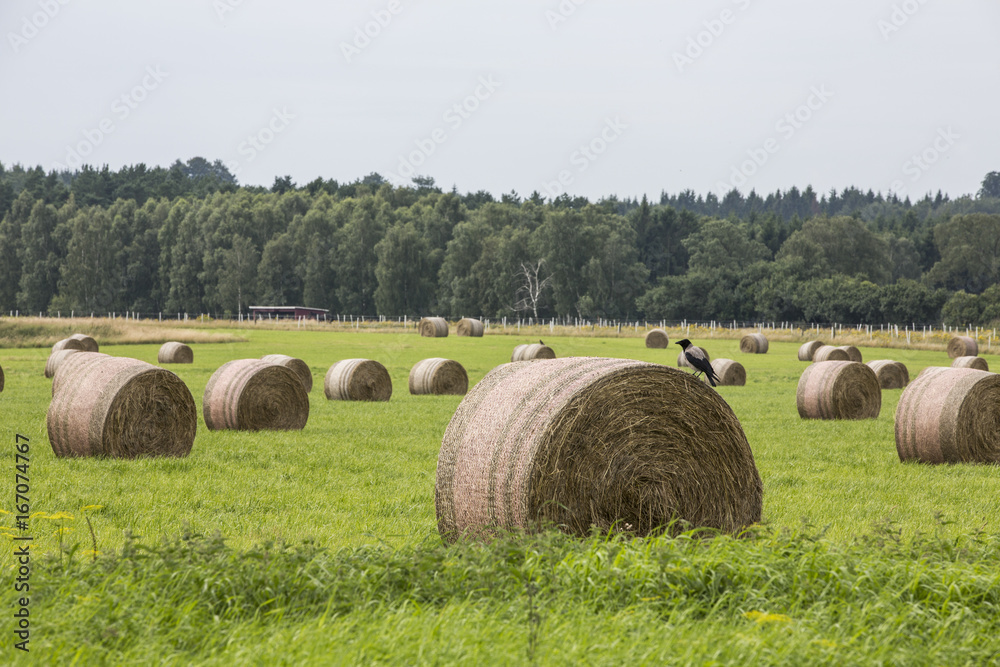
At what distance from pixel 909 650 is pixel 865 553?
5.11 ft

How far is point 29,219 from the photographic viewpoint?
379 feet

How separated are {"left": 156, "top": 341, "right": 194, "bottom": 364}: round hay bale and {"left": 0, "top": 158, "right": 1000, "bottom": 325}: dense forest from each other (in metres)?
64.4

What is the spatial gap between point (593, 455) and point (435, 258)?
103 m

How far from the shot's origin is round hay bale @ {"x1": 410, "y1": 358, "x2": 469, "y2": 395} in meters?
27.8

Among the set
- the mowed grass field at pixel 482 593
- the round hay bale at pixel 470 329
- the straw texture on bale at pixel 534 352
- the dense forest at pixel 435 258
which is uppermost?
the dense forest at pixel 435 258

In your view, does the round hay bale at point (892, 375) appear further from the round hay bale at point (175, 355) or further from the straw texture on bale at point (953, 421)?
the round hay bale at point (175, 355)

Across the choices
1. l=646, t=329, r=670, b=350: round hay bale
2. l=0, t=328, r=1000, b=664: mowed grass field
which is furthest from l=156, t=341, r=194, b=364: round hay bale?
l=0, t=328, r=1000, b=664: mowed grass field

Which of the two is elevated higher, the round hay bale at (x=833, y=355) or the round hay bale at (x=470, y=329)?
the round hay bale at (x=470, y=329)

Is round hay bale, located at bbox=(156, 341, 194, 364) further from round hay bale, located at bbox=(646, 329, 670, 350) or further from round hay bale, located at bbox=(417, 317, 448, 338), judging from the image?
round hay bale, located at bbox=(646, 329, 670, 350)

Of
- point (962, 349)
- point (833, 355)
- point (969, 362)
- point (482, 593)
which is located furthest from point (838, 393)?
point (962, 349)

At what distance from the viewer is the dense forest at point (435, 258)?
10275 centimetres

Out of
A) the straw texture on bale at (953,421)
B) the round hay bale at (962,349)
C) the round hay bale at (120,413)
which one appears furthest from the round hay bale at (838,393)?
the round hay bale at (962,349)

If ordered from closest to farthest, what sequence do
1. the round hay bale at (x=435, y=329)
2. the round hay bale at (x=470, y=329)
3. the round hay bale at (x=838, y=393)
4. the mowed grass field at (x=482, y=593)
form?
the mowed grass field at (x=482, y=593), the round hay bale at (x=838, y=393), the round hay bale at (x=435, y=329), the round hay bale at (x=470, y=329)

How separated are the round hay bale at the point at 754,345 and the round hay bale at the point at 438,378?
29.3 m
